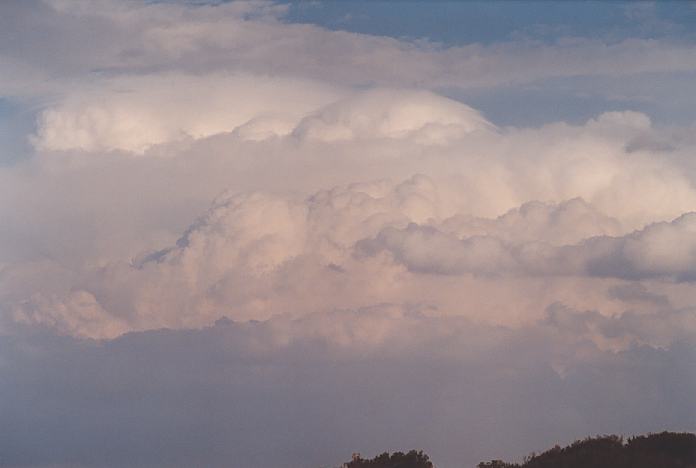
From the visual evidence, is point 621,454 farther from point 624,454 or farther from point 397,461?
point 397,461

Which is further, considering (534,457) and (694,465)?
(534,457)

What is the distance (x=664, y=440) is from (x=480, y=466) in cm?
1242

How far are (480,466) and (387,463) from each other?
20.7 ft

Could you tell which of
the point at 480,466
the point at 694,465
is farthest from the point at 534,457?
the point at 694,465

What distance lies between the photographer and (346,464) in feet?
236

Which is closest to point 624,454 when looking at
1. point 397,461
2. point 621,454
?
point 621,454

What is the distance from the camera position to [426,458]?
71312 mm

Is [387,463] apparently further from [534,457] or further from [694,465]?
[694,465]

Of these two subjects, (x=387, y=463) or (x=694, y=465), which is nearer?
(x=694, y=465)

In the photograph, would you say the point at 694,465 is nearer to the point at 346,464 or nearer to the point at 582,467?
the point at 582,467

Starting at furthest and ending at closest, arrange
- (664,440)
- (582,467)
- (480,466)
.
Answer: (480,466) < (664,440) < (582,467)

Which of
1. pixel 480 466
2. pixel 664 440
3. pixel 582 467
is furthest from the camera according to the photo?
pixel 480 466

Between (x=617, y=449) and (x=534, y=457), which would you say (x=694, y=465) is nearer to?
(x=617, y=449)

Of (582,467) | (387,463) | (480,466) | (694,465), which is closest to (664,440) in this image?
(694,465)
